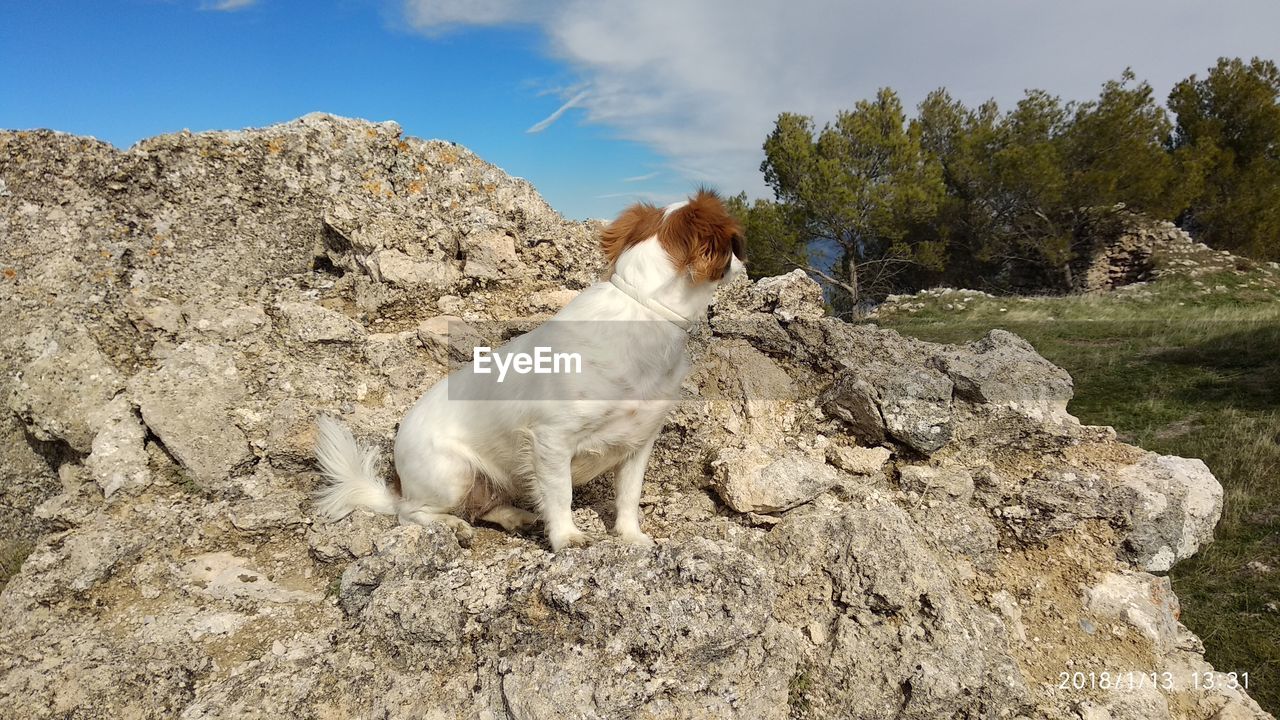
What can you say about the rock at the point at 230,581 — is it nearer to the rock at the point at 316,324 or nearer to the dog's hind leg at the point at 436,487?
the dog's hind leg at the point at 436,487

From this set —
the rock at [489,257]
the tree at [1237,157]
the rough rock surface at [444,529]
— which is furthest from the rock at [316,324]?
the tree at [1237,157]

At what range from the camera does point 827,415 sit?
3.69 meters

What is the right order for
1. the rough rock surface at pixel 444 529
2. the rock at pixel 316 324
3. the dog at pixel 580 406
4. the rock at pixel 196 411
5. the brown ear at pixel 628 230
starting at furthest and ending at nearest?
the rock at pixel 316 324
the rock at pixel 196 411
the brown ear at pixel 628 230
the dog at pixel 580 406
the rough rock surface at pixel 444 529

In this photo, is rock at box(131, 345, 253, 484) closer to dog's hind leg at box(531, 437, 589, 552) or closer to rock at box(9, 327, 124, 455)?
rock at box(9, 327, 124, 455)

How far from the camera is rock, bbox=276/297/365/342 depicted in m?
3.97

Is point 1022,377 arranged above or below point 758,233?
below

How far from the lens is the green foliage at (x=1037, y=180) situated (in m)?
23.7

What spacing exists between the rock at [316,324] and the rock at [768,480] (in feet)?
8.39

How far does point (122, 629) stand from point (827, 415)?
3.58 meters

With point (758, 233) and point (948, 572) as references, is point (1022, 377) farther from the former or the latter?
point (758, 233)

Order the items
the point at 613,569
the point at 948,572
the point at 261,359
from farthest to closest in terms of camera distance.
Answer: the point at 261,359 → the point at 948,572 → the point at 613,569

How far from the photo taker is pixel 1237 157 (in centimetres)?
2564

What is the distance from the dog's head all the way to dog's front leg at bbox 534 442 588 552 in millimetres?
954

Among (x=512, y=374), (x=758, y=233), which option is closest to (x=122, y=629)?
(x=512, y=374)
